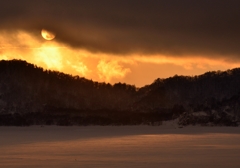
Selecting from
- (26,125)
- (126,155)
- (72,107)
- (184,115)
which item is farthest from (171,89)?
(126,155)

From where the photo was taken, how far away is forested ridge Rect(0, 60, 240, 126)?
78750mm

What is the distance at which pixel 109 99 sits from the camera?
85.6 metres

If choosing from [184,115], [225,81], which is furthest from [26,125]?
[225,81]

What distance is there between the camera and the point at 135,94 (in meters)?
87.4

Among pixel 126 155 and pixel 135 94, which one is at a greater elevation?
pixel 135 94

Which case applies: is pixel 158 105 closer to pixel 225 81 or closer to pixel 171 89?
pixel 171 89

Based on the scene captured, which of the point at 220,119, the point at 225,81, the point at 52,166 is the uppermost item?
the point at 225,81

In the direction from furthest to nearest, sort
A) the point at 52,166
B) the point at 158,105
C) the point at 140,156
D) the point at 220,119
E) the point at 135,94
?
the point at 135,94 < the point at 158,105 < the point at 220,119 < the point at 140,156 < the point at 52,166

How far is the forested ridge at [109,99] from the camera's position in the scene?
78.8 meters

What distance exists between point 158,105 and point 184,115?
17.0 feet

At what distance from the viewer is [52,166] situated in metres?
23.2

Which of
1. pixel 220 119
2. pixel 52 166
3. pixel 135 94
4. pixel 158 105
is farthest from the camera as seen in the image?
pixel 135 94

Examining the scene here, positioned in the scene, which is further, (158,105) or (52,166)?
(158,105)

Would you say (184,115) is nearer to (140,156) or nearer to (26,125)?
(26,125)
